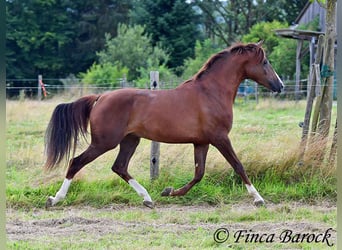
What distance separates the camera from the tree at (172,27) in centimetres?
2633

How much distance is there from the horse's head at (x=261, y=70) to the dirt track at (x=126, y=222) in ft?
4.19

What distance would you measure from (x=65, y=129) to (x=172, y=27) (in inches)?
857

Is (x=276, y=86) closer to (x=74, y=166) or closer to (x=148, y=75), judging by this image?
(x=74, y=166)

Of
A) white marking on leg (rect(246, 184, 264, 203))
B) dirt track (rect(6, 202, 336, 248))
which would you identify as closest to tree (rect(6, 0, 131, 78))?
dirt track (rect(6, 202, 336, 248))

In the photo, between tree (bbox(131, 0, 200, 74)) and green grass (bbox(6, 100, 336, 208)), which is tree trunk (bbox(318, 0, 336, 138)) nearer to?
green grass (bbox(6, 100, 336, 208))

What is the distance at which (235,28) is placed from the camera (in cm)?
3162

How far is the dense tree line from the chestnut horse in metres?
16.2

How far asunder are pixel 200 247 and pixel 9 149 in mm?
5524

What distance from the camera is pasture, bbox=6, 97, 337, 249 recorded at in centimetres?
440

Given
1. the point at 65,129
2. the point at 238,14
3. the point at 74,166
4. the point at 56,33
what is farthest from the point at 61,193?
the point at 238,14

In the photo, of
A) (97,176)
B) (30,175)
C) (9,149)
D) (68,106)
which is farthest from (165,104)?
(9,149)

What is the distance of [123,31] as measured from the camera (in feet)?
81.2

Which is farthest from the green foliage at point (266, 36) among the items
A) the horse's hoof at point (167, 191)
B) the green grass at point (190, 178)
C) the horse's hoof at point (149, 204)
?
the horse's hoof at point (149, 204)

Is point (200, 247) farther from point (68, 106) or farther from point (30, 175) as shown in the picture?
point (30, 175)
